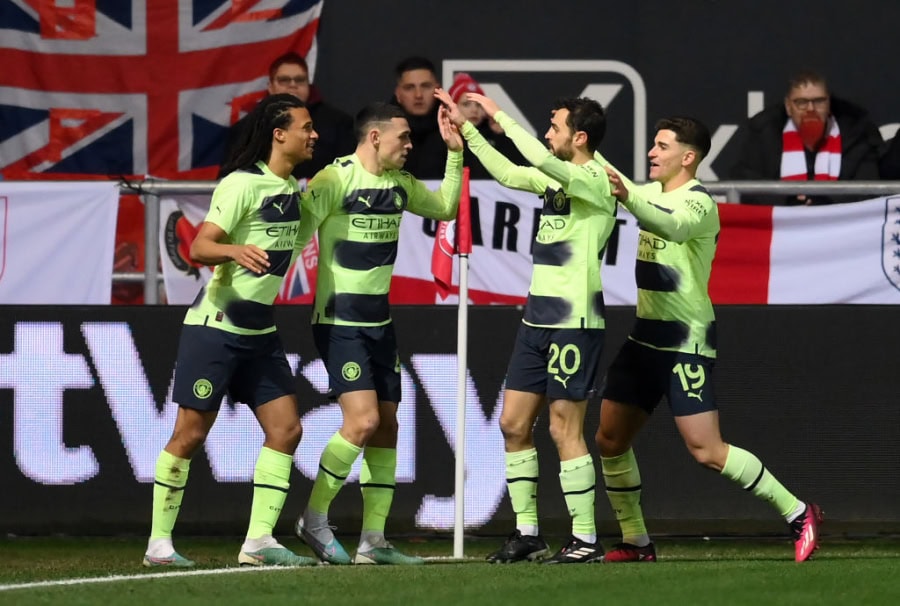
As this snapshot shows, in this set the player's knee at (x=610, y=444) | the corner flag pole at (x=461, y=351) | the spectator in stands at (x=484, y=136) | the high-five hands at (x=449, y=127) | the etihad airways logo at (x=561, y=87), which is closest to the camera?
the high-five hands at (x=449, y=127)

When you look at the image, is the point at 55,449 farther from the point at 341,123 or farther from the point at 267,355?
the point at 341,123

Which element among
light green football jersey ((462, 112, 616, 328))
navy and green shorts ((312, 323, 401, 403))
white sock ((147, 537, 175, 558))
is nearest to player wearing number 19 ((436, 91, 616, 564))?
light green football jersey ((462, 112, 616, 328))

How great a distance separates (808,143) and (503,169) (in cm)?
372

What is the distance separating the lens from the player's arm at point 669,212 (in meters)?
8.13

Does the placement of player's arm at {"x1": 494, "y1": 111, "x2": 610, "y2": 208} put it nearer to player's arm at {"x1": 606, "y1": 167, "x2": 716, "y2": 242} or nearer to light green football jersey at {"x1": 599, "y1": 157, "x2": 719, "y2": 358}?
player's arm at {"x1": 606, "y1": 167, "x2": 716, "y2": 242}

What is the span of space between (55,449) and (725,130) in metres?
5.72

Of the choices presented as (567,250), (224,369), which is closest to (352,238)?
(224,369)

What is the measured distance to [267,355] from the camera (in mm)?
8586

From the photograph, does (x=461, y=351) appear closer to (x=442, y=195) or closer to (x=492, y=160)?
(x=442, y=195)

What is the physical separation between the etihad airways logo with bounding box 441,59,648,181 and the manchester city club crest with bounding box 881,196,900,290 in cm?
307

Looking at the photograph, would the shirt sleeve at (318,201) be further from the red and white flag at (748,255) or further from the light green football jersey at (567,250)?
the red and white flag at (748,255)

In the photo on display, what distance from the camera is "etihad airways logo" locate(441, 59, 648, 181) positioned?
44.7 ft

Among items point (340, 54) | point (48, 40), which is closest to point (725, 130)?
point (340, 54)

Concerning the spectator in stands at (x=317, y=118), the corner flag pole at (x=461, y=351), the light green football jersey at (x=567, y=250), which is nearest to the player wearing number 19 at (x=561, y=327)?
the light green football jersey at (x=567, y=250)
